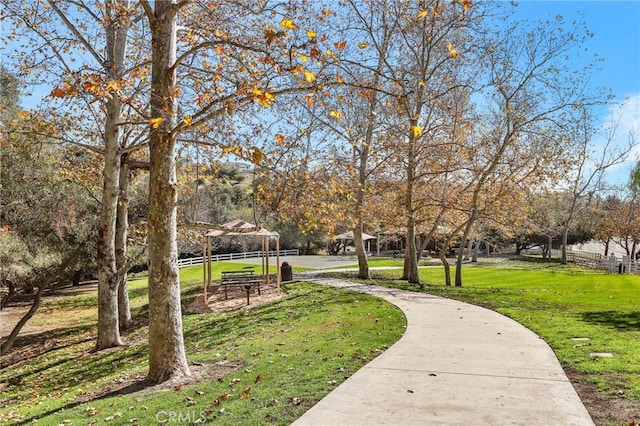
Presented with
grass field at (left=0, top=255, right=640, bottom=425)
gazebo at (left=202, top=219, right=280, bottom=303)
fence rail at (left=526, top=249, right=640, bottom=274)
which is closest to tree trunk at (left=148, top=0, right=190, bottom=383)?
grass field at (left=0, top=255, right=640, bottom=425)

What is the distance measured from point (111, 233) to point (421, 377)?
798 centimetres

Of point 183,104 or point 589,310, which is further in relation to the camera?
point 589,310

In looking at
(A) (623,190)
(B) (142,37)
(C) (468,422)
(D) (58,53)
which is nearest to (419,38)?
(B) (142,37)

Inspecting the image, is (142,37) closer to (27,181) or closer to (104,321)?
(104,321)

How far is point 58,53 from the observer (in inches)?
445


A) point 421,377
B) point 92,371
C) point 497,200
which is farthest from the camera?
point 497,200

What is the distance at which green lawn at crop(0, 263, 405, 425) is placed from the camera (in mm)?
5617

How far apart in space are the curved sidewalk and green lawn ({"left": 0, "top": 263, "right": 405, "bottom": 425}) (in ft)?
1.29

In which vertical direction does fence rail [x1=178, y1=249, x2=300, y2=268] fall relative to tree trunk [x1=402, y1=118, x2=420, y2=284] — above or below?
below

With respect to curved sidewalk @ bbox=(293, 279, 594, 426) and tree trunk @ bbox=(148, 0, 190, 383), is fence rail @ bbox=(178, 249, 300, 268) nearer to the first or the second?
tree trunk @ bbox=(148, 0, 190, 383)

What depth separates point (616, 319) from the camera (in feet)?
36.5

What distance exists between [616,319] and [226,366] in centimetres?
874

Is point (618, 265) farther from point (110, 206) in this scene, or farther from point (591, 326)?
point (110, 206)

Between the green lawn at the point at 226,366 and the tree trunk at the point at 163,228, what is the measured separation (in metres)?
0.63
